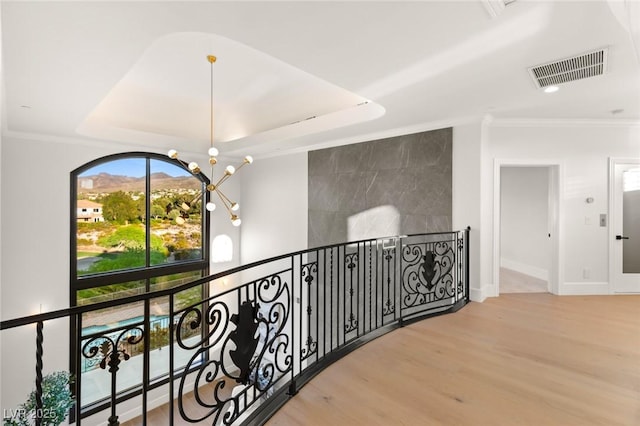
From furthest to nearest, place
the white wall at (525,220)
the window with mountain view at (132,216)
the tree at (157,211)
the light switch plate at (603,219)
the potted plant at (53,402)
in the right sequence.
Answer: the tree at (157,211)
the white wall at (525,220)
the window with mountain view at (132,216)
the light switch plate at (603,219)
the potted plant at (53,402)

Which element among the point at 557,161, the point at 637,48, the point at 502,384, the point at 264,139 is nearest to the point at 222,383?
the point at 502,384

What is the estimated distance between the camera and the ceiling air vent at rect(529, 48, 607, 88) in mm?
2799

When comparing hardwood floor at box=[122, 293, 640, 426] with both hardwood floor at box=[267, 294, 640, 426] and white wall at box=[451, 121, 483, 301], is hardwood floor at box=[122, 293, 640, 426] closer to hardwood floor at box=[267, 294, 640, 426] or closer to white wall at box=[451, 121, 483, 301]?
hardwood floor at box=[267, 294, 640, 426]

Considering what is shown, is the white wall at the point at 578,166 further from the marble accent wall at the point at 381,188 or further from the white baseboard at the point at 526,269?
the white baseboard at the point at 526,269

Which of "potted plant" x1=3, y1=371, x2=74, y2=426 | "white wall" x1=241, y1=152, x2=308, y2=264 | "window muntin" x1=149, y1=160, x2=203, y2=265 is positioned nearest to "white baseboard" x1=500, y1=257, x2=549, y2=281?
"white wall" x1=241, y1=152, x2=308, y2=264

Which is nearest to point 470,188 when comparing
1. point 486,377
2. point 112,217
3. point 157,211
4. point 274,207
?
point 486,377

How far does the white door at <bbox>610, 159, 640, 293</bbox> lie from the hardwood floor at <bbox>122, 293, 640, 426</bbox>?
138 cm

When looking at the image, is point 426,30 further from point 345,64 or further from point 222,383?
point 222,383

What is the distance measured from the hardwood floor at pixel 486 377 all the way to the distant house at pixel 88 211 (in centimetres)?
549

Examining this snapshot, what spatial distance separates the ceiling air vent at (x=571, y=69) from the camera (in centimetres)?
280

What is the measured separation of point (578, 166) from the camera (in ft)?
15.8

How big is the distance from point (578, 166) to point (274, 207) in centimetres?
591

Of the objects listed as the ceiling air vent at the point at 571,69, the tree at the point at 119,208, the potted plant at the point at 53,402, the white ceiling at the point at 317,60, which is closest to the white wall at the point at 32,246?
the white ceiling at the point at 317,60

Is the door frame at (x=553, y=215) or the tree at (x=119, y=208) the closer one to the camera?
the door frame at (x=553, y=215)
